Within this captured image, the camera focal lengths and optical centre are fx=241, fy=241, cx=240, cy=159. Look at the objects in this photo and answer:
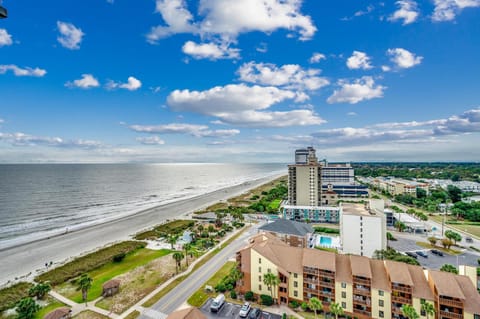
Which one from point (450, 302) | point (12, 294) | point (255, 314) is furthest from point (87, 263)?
point (450, 302)

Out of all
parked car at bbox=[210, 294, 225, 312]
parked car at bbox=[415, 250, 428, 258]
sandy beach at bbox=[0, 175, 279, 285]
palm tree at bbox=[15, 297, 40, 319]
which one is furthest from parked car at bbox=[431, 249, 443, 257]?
sandy beach at bbox=[0, 175, 279, 285]

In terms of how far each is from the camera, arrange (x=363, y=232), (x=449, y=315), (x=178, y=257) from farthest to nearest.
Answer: (x=363, y=232) < (x=178, y=257) < (x=449, y=315)

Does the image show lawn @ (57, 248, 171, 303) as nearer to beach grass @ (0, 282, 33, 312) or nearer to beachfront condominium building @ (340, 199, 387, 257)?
beach grass @ (0, 282, 33, 312)

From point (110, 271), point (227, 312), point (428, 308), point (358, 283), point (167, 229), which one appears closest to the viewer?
point (428, 308)

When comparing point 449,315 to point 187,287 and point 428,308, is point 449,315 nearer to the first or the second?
point 428,308

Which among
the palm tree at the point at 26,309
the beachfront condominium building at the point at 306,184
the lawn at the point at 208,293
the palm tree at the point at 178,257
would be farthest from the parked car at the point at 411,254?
the palm tree at the point at 26,309

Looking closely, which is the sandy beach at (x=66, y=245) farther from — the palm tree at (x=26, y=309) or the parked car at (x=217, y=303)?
the parked car at (x=217, y=303)

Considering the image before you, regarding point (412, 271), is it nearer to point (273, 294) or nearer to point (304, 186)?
point (273, 294)
